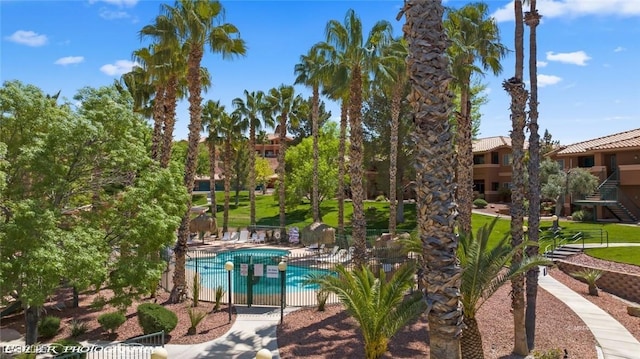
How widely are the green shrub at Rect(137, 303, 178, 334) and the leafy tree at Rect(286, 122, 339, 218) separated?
2994 centimetres

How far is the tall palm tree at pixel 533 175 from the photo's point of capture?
13.6 meters

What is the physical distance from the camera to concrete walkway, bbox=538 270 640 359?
13570 millimetres

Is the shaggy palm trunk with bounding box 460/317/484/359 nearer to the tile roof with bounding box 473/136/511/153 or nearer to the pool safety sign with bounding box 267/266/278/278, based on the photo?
the pool safety sign with bounding box 267/266/278/278

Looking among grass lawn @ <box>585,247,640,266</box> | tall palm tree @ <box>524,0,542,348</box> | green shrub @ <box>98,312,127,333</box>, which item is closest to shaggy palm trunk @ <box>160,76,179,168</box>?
green shrub @ <box>98,312,127,333</box>

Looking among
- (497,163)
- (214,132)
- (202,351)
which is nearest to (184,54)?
(202,351)

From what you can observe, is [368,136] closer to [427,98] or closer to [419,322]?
[419,322]

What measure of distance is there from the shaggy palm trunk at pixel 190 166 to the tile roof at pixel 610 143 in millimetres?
36875

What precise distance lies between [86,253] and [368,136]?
116 feet

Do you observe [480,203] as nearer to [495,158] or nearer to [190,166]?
[495,158]

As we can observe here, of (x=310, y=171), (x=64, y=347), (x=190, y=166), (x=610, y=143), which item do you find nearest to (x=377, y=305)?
(x=64, y=347)

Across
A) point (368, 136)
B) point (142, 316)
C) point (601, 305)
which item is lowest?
point (601, 305)

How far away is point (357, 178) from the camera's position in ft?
68.8

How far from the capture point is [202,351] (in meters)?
12.9

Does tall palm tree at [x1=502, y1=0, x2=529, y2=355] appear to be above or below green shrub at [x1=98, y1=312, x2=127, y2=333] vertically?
above
